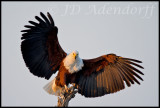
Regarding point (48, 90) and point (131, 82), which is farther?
point (48, 90)

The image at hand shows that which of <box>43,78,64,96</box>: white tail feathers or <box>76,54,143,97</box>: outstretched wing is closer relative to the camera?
<box>76,54,143,97</box>: outstretched wing

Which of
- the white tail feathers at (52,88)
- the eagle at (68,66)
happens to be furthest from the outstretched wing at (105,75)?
the white tail feathers at (52,88)

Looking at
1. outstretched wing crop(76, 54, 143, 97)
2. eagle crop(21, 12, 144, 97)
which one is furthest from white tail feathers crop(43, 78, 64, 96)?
outstretched wing crop(76, 54, 143, 97)

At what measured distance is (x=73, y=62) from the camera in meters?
7.34

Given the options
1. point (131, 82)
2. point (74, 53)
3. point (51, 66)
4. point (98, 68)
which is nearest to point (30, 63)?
point (51, 66)

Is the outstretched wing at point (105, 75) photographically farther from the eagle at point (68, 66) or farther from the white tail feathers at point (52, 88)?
the white tail feathers at point (52, 88)

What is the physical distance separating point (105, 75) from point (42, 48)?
5.25 feet

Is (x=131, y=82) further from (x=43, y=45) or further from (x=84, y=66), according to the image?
(x=43, y=45)

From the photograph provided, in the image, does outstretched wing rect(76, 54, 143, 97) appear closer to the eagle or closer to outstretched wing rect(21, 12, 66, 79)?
the eagle

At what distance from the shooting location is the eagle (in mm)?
7324

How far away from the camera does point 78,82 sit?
25.1 feet

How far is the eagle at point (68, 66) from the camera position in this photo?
7.32 metres

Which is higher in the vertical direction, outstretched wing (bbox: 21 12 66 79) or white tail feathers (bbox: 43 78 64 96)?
outstretched wing (bbox: 21 12 66 79)

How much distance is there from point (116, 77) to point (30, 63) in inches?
79.0
